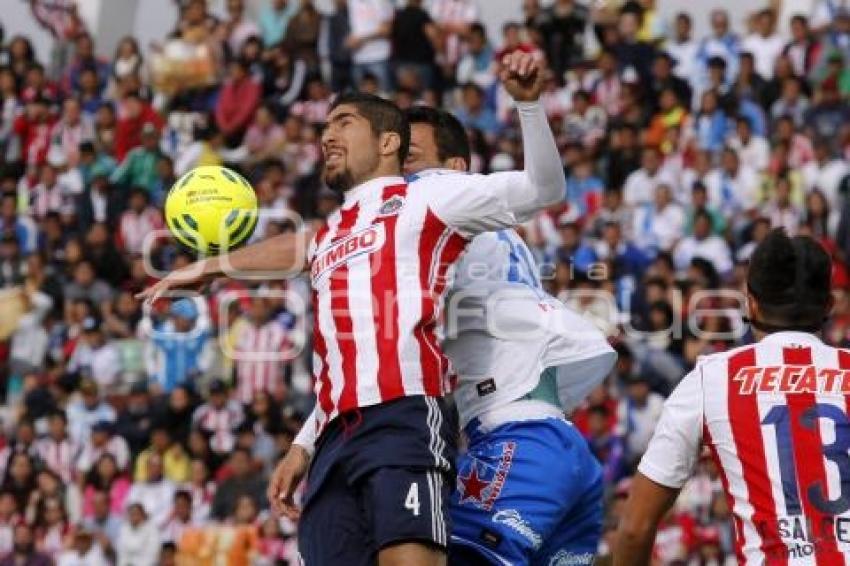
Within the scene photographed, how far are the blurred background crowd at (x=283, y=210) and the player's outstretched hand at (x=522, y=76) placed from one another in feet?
28.0

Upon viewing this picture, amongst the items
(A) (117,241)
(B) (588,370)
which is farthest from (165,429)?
(B) (588,370)

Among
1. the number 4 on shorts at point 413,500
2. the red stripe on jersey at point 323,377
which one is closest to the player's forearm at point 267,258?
the red stripe on jersey at point 323,377

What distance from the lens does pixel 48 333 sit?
70.2 feet

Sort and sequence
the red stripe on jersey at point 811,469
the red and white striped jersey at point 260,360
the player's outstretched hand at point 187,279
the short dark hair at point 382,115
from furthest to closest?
the red and white striped jersey at point 260,360 → the short dark hair at point 382,115 → the player's outstretched hand at point 187,279 → the red stripe on jersey at point 811,469

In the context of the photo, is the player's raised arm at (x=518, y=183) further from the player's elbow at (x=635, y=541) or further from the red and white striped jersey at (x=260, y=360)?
the red and white striped jersey at (x=260, y=360)

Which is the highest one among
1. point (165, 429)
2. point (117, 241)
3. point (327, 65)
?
point (327, 65)

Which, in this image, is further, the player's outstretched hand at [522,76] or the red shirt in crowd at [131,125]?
the red shirt in crowd at [131,125]

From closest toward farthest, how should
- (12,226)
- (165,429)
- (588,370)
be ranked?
(588,370)
(165,429)
(12,226)

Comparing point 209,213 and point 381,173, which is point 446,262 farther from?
point 209,213

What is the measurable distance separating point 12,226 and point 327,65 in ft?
13.4

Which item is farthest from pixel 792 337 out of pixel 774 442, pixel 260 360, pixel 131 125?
pixel 131 125

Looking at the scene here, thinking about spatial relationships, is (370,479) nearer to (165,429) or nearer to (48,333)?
(165,429)

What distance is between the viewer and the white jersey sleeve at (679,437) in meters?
6.76

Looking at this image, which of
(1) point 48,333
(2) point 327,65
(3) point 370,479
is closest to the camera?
(3) point 370,479
